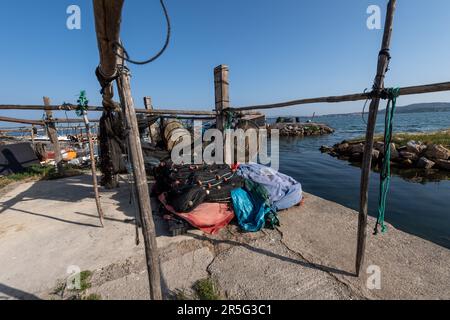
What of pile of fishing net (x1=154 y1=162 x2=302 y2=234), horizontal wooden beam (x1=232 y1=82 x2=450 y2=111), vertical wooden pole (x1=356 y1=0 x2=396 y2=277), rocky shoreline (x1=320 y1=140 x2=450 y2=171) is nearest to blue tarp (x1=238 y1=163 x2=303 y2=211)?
pile of fishing net (x1=154 y1=162 x2=302 y2=234)

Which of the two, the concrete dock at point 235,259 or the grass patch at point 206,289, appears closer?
the grass patch at point 206,289

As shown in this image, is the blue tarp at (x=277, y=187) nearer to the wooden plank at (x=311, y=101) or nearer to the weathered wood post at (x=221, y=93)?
the weathered wood post at (x=221, y=93)

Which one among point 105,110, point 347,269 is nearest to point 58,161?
point 105,110

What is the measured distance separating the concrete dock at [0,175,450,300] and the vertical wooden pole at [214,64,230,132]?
265cm

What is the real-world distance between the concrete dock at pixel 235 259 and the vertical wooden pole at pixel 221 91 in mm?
2652

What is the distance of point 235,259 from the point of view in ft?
10.2

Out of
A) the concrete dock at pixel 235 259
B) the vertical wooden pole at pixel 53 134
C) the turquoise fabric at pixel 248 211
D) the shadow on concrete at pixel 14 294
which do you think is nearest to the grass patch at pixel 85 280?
the concrete dock at pixel 235 259

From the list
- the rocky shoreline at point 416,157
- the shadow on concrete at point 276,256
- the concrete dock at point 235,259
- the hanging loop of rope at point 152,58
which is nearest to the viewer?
the hanging loop of rope at point 152,58

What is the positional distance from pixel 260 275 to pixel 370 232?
7.40 feet

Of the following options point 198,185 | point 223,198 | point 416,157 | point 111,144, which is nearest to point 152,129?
point 111,144

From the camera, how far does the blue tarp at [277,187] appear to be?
458cm

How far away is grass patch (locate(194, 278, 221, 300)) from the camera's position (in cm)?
242

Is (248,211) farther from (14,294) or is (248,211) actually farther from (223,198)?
(14,294)
